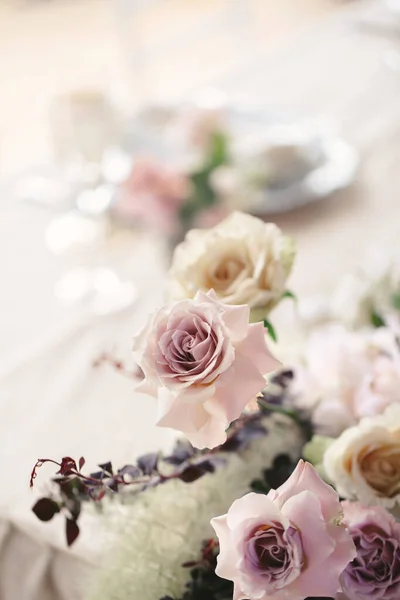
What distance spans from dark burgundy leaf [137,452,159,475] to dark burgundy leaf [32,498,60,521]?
6 centimetres

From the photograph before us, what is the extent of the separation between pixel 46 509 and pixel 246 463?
0.54ft

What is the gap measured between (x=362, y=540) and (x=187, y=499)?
15cm

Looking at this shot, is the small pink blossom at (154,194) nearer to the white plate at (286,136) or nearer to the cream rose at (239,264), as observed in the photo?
the white plate at (286,136)

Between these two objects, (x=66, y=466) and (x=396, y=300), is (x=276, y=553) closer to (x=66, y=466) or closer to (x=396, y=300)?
(x=66, y=466)

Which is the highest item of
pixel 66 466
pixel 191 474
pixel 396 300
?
pixel 66 466

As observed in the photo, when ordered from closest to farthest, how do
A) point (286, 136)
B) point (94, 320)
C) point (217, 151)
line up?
point (94, 320), point (217, 151), point (286, 136)

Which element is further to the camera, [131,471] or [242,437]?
[242,437]

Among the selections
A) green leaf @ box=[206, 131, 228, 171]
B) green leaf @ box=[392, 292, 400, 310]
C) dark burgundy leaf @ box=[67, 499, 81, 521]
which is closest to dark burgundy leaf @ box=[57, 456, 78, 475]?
dark burgundy leaf @ box=[67, 499, 81, 521]

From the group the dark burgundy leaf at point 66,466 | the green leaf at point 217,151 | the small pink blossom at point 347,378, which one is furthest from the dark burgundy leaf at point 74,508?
the green leaf at point 217,151

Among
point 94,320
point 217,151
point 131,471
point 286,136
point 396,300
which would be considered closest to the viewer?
point 131,471

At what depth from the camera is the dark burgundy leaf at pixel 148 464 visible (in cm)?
49

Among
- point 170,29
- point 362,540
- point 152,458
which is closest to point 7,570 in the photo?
point 152,458

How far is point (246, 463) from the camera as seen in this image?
572 millimetres

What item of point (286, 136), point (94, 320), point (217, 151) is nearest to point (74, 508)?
point (94, 320)
